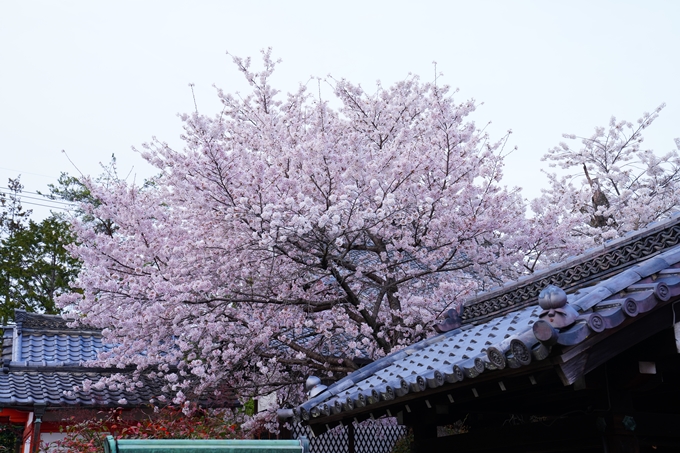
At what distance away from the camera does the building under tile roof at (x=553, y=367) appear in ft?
10.6

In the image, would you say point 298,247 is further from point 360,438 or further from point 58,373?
point 58,373

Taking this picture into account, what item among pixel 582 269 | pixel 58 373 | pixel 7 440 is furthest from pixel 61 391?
pixel 582 269

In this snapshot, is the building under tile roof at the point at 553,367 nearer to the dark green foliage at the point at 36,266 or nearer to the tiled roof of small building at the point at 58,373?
the tiled roof of small building at the point at 58,373

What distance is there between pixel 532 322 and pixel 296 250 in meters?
4.83

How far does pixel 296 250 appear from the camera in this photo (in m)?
8.56

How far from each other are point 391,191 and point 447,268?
131 cm

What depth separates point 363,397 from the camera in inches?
190

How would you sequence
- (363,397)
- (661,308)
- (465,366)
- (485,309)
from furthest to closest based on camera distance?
(485,309)
(363,397)
(465,366)
(661,308)

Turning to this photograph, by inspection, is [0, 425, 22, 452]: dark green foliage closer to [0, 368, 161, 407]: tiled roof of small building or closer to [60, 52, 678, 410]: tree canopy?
[0, 368, 161, 407]: tiled roof of small building

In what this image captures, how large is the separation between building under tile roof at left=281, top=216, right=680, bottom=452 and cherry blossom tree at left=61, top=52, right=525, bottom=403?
8.52ft

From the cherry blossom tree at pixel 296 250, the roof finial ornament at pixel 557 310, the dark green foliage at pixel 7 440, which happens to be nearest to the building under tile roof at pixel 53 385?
the cherry blossom tree at pixel 296 250

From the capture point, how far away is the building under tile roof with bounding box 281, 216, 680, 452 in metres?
3.24

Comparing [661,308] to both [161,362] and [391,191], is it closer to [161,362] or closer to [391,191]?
[391,191]

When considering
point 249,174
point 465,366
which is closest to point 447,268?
point 249,174
